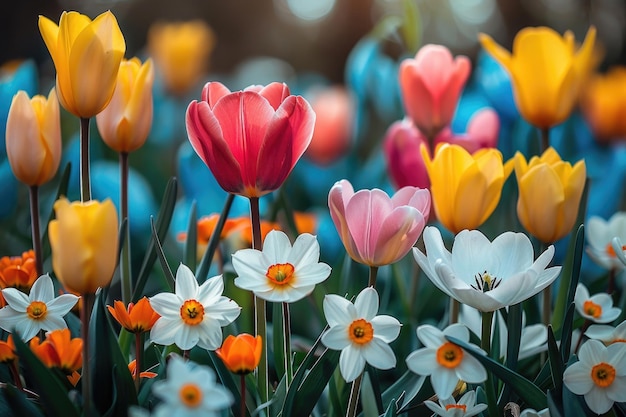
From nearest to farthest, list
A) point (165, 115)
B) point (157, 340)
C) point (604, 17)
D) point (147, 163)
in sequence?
point (157, 340) < point (147, 163) < point (165, 115) < point (604, 17)

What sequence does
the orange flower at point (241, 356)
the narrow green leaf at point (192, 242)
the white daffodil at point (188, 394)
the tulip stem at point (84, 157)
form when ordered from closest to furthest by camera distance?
the white daffodil at point (188, 394), the orange flower at point (241, 356), the tulip stem at point (84, 157), the narrow green leaf at point (192, 242)

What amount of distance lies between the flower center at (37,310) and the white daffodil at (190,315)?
0.09 metres

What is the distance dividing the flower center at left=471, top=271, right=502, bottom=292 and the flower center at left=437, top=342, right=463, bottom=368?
6cm

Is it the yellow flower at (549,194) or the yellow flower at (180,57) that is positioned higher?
the yellow flower at (549,194)

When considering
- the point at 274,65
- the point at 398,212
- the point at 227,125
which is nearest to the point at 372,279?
the point at 398,212

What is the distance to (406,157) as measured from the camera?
0.82 metres

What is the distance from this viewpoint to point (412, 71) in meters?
0.84

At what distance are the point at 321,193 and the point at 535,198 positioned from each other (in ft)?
2.90

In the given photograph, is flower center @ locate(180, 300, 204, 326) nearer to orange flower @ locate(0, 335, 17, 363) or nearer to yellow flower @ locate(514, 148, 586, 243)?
orange flower @ locate(0, 335, 17, 363)

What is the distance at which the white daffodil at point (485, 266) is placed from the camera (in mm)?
481

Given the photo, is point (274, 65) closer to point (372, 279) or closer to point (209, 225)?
point (209, 225)

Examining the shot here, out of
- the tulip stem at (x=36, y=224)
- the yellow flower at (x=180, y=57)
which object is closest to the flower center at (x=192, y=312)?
the tulip stem at (x=36, y=224)

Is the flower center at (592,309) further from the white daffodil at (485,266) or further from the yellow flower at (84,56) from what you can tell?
the yellow flower at (84,56)

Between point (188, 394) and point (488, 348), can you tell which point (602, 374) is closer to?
point (488, 348)
